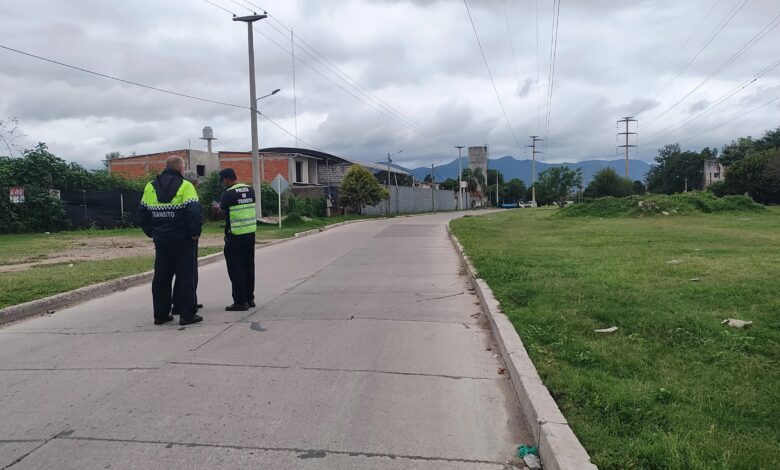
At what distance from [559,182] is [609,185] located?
15690 millimetres

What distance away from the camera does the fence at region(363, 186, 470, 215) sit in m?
55.0

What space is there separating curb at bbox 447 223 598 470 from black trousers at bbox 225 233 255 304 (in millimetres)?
3459

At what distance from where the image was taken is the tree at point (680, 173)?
328 feet

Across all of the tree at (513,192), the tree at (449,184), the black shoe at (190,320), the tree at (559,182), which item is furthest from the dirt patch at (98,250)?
the tree at (513,192)

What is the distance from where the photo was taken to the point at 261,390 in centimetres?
461

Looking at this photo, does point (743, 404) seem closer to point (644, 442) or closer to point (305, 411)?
point (644, 442)

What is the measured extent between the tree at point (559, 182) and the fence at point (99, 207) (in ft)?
276

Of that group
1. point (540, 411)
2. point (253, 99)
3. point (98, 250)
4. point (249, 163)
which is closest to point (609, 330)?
point (540, 411)

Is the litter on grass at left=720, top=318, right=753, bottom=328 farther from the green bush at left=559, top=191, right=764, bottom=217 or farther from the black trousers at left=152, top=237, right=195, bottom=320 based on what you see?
the green bush at left=559, top=191, right=764, bottom=217

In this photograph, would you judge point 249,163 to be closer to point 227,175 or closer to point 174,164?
point 227,175

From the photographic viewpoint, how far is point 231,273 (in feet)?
25.3

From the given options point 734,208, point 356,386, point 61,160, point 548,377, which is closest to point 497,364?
point 548,377

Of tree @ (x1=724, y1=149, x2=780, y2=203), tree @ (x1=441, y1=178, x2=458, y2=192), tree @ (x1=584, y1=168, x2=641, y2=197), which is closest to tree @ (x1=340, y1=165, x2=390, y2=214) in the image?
tree @ (x1=724, y1=149, x2=780, y2=203)

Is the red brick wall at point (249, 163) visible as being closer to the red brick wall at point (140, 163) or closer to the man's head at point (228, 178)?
the red brick wall at point (140, 163)
